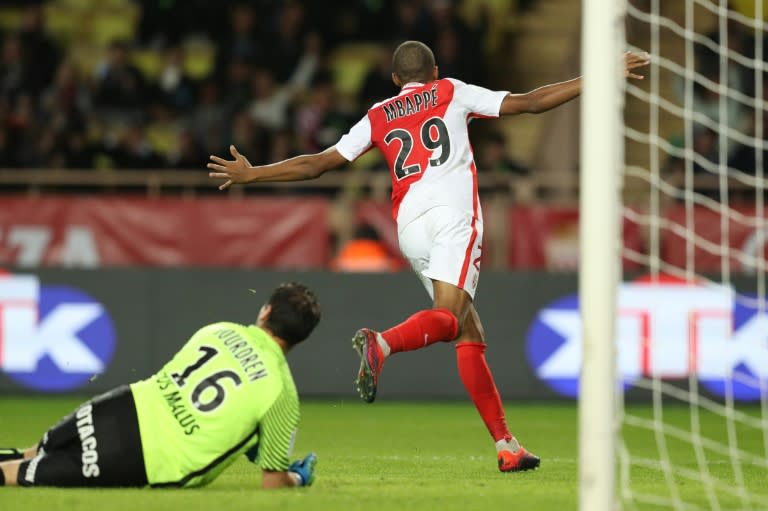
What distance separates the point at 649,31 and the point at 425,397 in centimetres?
538

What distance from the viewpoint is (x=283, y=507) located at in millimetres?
5074

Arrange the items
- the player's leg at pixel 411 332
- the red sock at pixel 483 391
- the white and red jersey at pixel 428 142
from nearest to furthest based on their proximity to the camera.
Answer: the player's leg at pixel 411 332 < the white and red jersey at pixel 428 142 < the red sock at pixel 483 391

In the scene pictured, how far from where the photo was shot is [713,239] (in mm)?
12305

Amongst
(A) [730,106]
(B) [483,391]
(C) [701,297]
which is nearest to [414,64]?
(B) [483,391]

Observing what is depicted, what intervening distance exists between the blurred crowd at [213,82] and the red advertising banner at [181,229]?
1075 mm

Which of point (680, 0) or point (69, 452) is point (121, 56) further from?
point (69, 452)

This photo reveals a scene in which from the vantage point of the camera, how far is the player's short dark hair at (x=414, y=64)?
22.9 ft

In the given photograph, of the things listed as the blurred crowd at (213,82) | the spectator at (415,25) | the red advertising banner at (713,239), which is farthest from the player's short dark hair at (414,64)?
the spectator at (415,25)

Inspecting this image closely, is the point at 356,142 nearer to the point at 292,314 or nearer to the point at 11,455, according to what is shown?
the point at 292,314

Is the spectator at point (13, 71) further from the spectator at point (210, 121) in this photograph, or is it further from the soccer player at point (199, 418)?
the soccer player at point (199, 418)

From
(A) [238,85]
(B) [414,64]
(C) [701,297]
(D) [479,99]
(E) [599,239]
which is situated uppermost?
(B) [414,64]

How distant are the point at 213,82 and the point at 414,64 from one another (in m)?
8.08

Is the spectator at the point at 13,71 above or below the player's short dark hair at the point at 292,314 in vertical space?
above

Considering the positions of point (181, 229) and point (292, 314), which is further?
point (181, 229)
